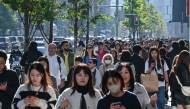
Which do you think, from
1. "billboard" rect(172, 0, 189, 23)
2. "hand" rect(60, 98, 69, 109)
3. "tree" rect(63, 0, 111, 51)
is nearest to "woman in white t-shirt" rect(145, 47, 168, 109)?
"hand" rect(60, 98, 69, 109)

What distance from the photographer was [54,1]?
2353 centimetres

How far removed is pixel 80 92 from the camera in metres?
7.92

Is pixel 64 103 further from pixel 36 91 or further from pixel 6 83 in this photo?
pixel 6 83

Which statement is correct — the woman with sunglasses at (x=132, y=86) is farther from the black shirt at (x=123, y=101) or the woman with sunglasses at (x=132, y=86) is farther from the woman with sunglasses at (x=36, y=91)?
the black shirt at (x=123, y=101)

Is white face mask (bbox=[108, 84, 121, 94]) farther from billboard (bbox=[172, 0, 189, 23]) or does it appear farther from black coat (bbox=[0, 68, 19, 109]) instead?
billboard (bbox=[172, 0, 189, 23])

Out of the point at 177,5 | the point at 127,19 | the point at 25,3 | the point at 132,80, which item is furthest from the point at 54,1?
the point at 177,5

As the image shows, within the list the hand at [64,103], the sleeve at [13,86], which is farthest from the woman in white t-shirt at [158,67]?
the hand at [64,103]

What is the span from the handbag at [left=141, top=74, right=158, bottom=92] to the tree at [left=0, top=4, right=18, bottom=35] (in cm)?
7228

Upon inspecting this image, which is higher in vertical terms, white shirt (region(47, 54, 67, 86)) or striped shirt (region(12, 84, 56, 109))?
striped shirt (region(12, 84, 56, 109))

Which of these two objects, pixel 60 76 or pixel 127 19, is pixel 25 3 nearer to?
pixel 60 76

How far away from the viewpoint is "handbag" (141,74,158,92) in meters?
14.0

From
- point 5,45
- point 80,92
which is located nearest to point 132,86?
point 80,92

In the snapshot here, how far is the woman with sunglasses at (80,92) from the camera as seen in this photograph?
25.8 ft

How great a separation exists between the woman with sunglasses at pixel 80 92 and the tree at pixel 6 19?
78.1 m
